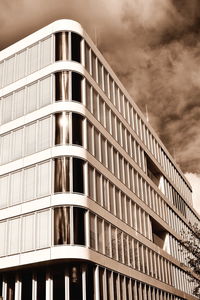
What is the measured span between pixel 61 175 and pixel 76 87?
289 inches

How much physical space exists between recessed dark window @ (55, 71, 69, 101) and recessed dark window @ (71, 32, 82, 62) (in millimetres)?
1750

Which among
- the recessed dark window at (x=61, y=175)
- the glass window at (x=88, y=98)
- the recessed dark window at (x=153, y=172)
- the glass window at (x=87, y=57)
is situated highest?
the glass window at (x=87, y=57)

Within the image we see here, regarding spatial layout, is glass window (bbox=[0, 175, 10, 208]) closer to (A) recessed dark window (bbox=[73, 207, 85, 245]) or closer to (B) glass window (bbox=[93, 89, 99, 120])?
(A) recessed dark window (bbox=[73, 207, 85, 245])

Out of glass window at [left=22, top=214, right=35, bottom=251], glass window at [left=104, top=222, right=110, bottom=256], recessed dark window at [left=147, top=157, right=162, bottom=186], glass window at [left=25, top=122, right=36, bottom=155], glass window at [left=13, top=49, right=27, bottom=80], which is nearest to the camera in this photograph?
glass window at [left=22, top=214, right=35, bottom=251]

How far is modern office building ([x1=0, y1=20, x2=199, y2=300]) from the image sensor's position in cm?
2989

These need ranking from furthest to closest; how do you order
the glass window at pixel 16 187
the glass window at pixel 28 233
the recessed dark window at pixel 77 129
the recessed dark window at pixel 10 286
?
the glass window at pixel 16 187 < the recessed dark window at pixel 77 129 < the recessed dark window at pixel 10 286 < the glass window at pixel 28 233

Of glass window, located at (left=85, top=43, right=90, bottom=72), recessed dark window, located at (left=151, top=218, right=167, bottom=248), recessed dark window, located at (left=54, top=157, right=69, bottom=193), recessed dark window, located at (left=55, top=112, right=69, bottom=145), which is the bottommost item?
recessed dark window, located at (left=54, top=157, right=69, bottom=193)

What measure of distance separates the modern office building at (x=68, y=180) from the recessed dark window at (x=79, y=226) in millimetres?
67

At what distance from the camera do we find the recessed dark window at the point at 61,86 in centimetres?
3384

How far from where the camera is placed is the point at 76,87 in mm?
34562

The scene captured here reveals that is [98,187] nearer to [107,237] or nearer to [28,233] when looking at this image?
[107,237]

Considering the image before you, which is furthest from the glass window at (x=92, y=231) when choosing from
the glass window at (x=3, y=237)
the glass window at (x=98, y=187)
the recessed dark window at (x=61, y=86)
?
the recessed dark window at (x=61, y=86)

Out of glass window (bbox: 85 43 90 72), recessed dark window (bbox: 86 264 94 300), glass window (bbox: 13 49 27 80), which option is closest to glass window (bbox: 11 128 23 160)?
glass window (bbox: 13 49 27 80)

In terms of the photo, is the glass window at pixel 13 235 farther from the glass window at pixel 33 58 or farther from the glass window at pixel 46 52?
the glass window at pixel 46 52
